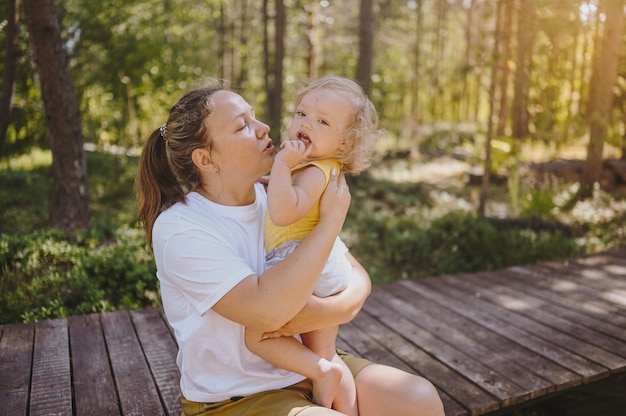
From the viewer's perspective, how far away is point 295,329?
6.07 feet

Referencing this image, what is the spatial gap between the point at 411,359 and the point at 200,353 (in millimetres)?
1557

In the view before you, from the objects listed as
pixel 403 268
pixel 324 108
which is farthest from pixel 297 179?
pixel 403 268

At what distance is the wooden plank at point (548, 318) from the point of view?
119 inches

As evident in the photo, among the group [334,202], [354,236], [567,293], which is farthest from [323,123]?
[354,236]

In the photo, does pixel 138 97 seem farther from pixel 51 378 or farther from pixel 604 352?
pixel 604 352

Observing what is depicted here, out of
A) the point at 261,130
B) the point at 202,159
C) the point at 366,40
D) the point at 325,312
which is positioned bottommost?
the point at 325,312

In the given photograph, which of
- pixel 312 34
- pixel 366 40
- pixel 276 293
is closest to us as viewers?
pixel 276 293

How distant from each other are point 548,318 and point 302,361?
243cm

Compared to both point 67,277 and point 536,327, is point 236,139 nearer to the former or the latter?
point 536,327

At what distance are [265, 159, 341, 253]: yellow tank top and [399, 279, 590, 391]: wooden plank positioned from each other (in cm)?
168

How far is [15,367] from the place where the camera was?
276 centimetres

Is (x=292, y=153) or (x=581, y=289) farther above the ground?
(x=292, y=153)

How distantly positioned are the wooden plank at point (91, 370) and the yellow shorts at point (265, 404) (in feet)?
2.22

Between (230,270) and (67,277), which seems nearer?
(230,270)
